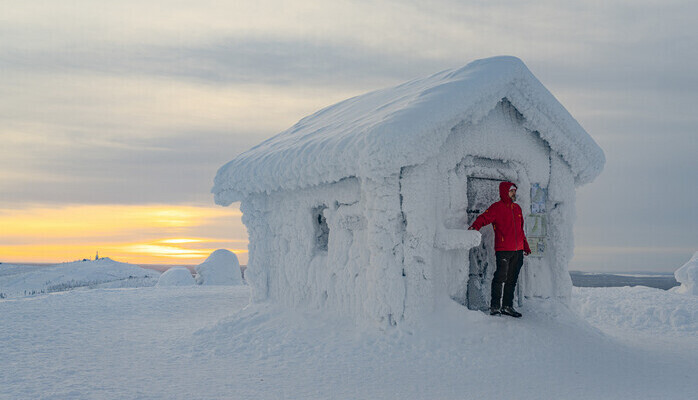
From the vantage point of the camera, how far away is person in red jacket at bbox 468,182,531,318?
29.9 feet

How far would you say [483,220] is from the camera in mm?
9023

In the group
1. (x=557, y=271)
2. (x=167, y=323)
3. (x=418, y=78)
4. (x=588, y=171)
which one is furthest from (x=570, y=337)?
(x=167, y=323)

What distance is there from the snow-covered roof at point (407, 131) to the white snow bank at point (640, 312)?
12.9 feet

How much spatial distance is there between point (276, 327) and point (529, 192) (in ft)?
16.4

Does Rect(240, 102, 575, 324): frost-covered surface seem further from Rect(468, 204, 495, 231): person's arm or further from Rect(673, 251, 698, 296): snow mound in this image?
Rect(673, 251, 698, 296): snow mound

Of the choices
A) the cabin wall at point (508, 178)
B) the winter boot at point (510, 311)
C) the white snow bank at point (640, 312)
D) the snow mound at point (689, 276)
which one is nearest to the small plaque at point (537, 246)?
the cabin wall at point (508, 178)

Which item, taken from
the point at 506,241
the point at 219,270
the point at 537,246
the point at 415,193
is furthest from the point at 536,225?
the point at 219,270

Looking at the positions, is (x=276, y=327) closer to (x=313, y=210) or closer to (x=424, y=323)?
(x=313, y=210)

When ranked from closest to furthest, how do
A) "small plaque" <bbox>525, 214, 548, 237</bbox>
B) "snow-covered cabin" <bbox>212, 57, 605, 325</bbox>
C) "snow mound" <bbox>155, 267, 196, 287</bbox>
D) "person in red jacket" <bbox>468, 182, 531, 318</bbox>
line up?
"snow-covered cabin" <bbox>212, 57, 605, 325</bbox> < "person in red jacket" <bbox>468, 182, 531, 318</bbox> < "small plaque" <bbox>525, 214, 548, 237</bbox> < "snow mound" <bbox>155, 267, 196, 287</bbox>

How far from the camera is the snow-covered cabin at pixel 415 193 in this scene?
8.48m

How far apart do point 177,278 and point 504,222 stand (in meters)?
18.7

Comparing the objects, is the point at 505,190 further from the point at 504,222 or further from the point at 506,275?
the point at 506,275

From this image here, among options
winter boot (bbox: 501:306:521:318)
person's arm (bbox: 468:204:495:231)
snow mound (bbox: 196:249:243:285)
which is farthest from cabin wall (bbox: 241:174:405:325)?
snow mound (bbox: 196:249:243:285)

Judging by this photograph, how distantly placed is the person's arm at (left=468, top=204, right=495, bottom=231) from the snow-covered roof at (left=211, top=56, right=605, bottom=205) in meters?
1.40
